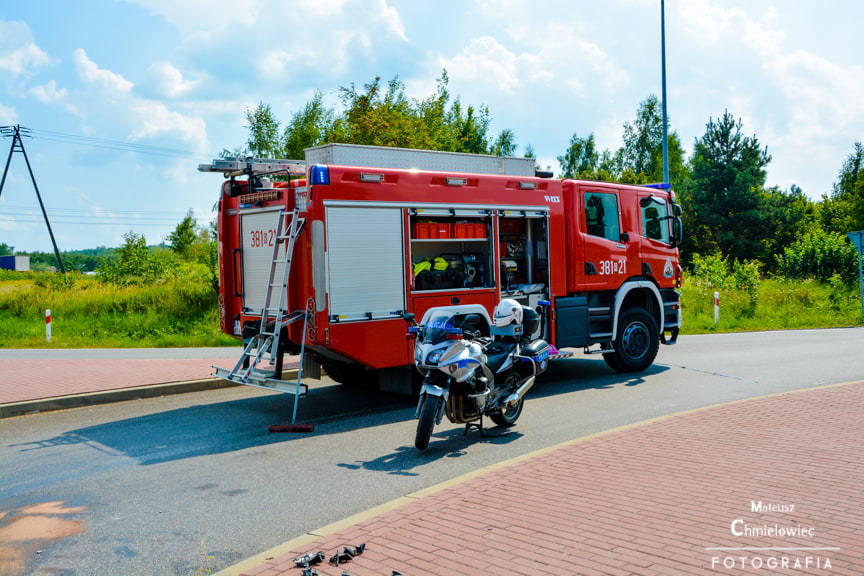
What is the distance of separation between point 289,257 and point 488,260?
2822mm

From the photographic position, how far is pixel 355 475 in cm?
691

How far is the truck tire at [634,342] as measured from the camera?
40.3ft

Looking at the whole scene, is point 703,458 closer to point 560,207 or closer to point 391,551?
point 391,551

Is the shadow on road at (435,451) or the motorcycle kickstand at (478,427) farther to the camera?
the motorcycle kickstand at (478,427)

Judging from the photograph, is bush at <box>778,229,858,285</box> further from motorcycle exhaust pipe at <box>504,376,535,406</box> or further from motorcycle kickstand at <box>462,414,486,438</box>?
motorcycle kickstand at <box>462,414,486,438</box>

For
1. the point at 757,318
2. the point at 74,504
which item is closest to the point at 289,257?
the point at 74,504

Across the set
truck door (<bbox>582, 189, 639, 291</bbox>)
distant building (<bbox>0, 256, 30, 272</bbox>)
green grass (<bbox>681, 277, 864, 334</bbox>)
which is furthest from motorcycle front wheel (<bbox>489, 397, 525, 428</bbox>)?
distant building (<bbox>0, 256, 30, 272</bbox>)

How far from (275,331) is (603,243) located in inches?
209

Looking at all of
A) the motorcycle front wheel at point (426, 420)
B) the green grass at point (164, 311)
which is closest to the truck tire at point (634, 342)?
the motorcycle front wheel at point (426, 420)

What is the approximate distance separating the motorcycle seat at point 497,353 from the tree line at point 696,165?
56.2 ft

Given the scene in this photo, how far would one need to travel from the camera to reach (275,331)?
366 inches

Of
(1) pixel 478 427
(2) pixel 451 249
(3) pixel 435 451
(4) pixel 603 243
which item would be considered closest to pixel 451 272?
(2) pixel 451 249

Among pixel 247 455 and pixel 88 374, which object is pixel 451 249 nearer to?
pixel 247 455

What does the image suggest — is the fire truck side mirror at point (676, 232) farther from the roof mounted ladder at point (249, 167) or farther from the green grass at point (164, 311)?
the green grass at point (164, 311)
